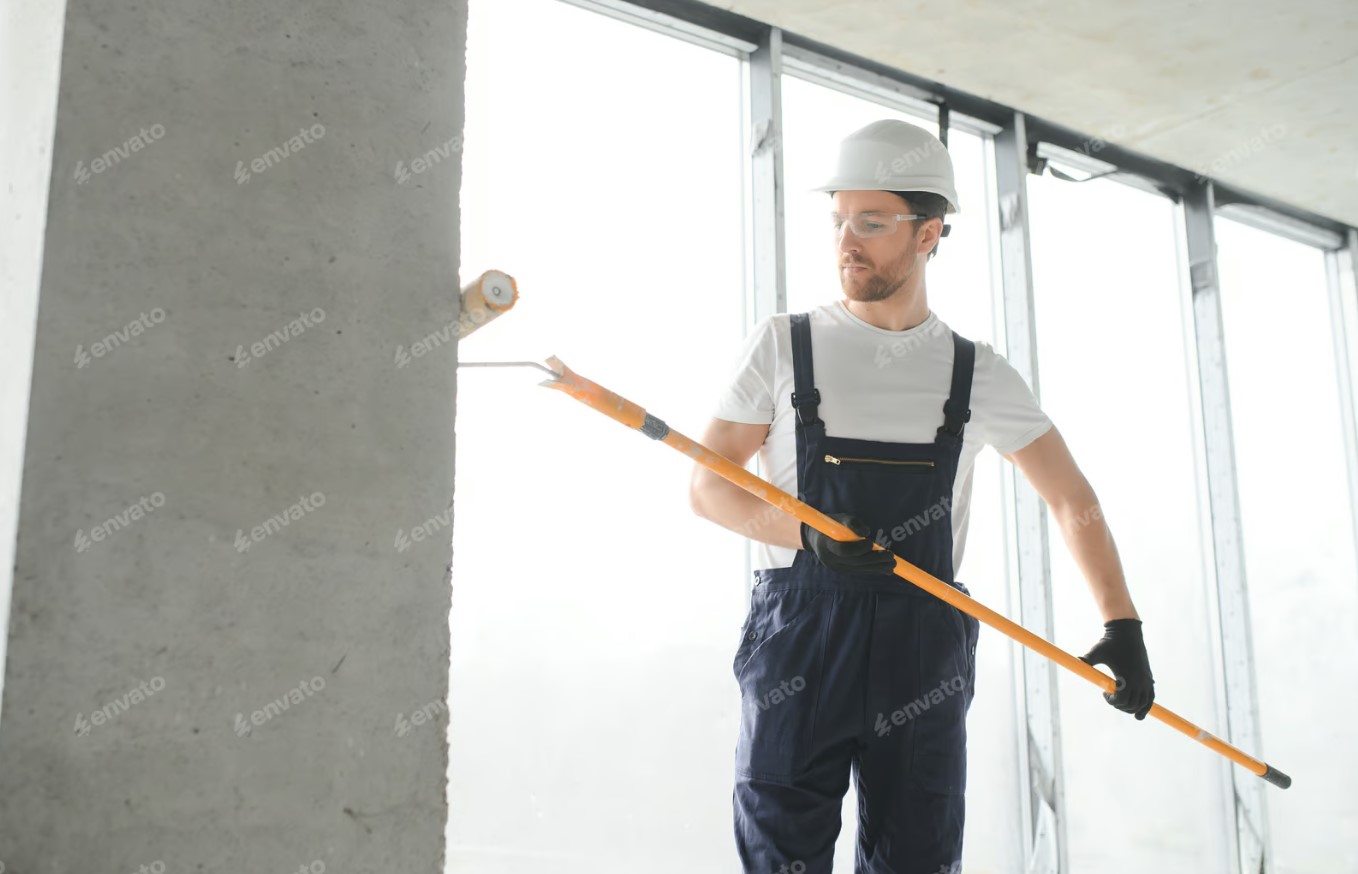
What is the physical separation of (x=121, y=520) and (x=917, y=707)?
1057 mm

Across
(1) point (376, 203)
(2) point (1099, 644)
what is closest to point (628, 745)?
(2) point (1099, 644)

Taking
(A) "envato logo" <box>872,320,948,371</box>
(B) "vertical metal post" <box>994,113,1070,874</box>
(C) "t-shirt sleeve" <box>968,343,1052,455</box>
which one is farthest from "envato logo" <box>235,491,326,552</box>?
(B) "vertical metal post" <box>994,113,1070,874</box>

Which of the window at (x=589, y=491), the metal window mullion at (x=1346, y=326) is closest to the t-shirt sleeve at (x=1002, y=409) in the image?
the window at (x=589, y=491)

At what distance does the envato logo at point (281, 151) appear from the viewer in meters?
1.14

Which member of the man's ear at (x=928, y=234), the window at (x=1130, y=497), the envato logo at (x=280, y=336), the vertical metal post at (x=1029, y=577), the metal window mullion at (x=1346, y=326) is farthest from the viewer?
the metal window mullion at (x=1346, y=326)

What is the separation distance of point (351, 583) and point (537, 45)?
6.02 feet

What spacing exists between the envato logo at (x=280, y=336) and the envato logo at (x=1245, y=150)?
11.0ft

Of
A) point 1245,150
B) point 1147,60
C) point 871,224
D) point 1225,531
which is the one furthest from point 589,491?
point 1245,150

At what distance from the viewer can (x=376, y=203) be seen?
1.20 meters

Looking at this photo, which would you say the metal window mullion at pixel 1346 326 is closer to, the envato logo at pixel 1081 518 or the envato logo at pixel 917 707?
the envato logo at pixel 1081 518

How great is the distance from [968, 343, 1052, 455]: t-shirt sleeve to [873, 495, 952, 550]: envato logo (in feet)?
0.57

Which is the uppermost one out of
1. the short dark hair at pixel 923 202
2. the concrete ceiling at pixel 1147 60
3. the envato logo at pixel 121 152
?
the concrete ceiling at pixel 1147 60

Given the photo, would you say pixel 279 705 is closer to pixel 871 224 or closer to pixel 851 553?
pixel 851 553

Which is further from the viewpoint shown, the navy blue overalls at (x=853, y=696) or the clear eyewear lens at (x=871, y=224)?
the clear eyewear lens at (x=871, y=224)
